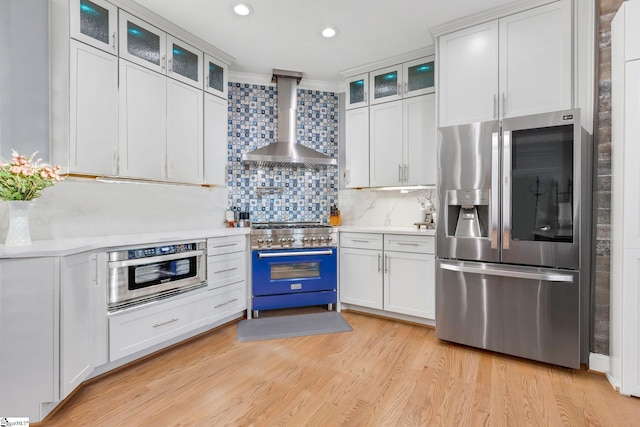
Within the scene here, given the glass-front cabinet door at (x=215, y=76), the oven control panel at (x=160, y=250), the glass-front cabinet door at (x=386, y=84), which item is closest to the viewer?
the oven control panel at (x=160, y=250)

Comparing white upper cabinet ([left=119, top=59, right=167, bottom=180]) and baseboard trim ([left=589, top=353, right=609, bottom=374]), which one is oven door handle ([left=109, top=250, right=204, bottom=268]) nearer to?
white upper cabinet ([left=119, top=59, right=167, bottom=180])

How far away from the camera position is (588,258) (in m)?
2.16

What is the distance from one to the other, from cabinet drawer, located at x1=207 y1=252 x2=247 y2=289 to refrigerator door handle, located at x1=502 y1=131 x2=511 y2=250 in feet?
7.73

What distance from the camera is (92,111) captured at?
89.1 inches

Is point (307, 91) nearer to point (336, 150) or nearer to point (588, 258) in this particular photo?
point (336, 150)

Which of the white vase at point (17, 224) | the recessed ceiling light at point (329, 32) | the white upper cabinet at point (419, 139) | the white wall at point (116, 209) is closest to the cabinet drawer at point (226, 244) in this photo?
the white wall at point (116, 209)

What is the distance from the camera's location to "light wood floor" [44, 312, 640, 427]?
1.69m

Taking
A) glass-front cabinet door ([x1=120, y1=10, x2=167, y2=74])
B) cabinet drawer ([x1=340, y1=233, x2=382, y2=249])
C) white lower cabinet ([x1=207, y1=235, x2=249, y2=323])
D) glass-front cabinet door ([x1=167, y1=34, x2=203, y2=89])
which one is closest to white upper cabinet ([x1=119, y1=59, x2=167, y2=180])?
glass-front cabinet door ([x1=120, y1=10, x2=167, y2=74])

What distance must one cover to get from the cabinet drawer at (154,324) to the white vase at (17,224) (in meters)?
0.70

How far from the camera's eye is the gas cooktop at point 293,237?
3.22 metres

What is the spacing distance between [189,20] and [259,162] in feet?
5.05

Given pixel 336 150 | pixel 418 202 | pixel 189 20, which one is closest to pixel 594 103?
pixel 418 202

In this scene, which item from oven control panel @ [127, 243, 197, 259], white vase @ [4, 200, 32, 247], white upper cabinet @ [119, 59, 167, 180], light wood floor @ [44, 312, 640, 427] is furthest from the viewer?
white upper cabinet @ [119, 59, 167, 180]

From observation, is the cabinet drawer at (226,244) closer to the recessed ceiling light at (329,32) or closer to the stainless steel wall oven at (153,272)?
the stainless steel wall oven at (153,272)
